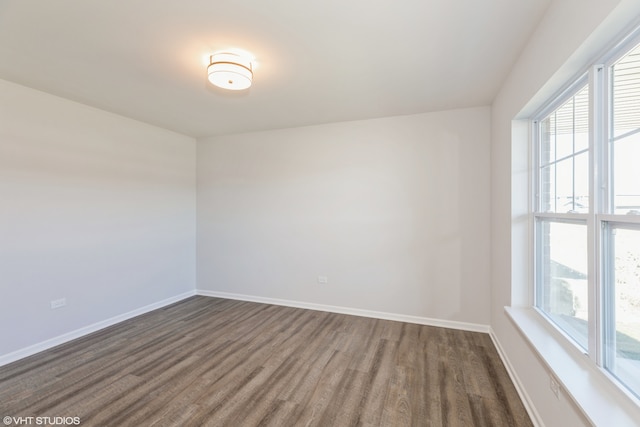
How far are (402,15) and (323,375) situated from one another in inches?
111

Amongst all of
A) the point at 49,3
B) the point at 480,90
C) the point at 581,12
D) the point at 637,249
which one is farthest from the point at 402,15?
the point at 49,3

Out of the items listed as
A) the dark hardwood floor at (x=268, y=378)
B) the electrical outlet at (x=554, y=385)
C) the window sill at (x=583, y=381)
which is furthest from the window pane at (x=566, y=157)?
the dark hardwood floor at (x=268, y=378)

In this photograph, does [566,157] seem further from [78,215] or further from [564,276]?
[78,215]

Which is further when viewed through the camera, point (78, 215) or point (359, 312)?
point (359, 312)

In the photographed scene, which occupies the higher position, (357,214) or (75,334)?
(357,214)

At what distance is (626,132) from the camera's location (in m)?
1.21

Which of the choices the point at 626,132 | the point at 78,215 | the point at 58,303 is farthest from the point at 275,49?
the point at 58,303

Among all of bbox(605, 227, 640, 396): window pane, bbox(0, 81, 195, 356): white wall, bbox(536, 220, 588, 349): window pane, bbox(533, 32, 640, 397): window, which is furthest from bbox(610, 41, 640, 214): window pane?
bbox(0, 81, 195, 356): white wall

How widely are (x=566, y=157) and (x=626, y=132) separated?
62cm

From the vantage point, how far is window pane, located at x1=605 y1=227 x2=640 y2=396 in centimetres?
116

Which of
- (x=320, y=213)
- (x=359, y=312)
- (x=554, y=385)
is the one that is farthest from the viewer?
(x=320, y=213)

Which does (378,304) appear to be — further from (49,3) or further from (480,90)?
(49,3)

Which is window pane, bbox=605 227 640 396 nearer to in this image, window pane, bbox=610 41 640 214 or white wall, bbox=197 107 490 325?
window pane, bbox=610 41 640 214

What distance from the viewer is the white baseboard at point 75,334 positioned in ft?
8.36
